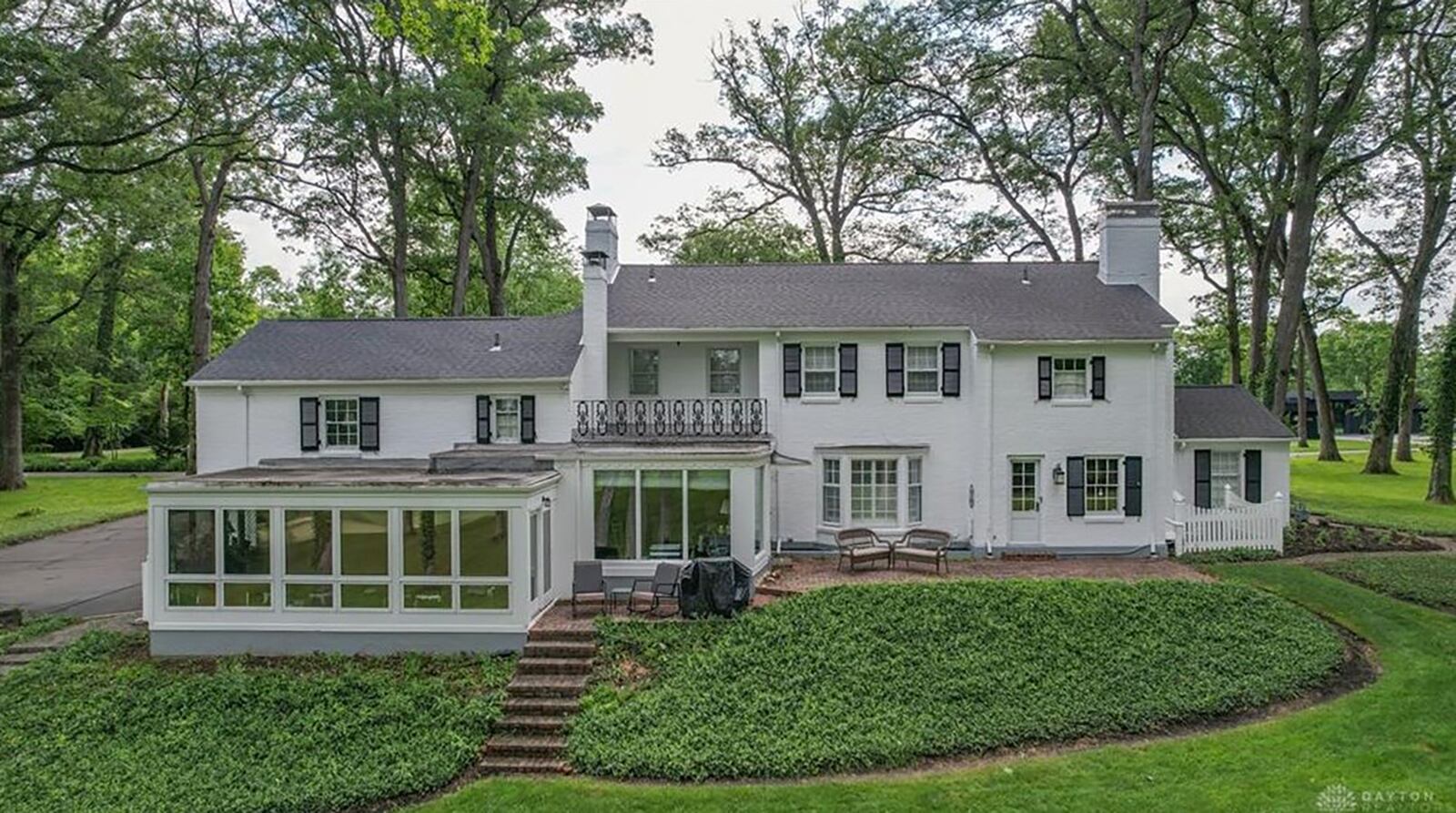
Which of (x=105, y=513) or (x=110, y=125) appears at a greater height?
(x=110, y=125)

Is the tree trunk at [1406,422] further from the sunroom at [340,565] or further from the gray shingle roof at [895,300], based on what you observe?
the sunroom at [340,565]

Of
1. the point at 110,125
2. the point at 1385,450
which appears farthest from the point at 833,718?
the point at 1385,450

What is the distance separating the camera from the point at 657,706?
35.0 feet

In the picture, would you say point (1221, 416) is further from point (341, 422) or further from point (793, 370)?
point (341, 422)

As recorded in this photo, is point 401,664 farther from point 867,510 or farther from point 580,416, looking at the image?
point 867,510

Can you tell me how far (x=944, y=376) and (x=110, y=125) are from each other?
20.0 metres

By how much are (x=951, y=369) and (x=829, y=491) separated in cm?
414

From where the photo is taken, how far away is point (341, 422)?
19062 millimetres

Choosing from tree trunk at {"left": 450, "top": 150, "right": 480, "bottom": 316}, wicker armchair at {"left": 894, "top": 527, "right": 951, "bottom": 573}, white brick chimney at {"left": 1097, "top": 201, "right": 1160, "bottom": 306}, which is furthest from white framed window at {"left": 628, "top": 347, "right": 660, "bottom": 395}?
tree trunk at {"left": 450, "top": 150, "right": 480, "bottom": 316}

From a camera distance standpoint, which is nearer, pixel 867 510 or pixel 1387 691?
pixel 1387 691

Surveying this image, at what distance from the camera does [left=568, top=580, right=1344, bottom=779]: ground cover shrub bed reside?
9883 millimetres

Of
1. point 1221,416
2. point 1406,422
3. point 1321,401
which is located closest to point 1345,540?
point 1221,416

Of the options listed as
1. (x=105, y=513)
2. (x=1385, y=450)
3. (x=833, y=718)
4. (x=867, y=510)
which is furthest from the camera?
(x=1385, y=450)

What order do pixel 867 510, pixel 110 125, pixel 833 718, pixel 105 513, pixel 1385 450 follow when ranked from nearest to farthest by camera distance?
pixel 833 718, pixel 110 125, pixel 867 510, pixel 105 513, pixel 1385 450
